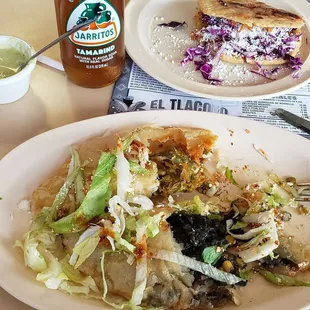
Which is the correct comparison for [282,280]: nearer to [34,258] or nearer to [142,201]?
[142,201]

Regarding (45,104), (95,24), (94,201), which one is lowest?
(45,104)

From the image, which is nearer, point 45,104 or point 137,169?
point 137,169

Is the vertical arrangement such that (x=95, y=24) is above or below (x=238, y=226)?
above

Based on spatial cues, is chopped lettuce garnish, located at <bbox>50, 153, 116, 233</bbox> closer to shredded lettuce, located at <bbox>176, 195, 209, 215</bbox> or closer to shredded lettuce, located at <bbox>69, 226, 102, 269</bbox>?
shredded lettuce, located at <bbox>69, 226, 102, 269</bbox>

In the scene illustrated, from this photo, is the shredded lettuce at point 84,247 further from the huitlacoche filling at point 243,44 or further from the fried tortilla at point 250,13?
the fried tortilla at point 250,13

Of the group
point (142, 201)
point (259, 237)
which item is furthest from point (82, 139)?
point (259, 237)

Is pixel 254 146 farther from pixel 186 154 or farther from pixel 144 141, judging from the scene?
pixel 144 141

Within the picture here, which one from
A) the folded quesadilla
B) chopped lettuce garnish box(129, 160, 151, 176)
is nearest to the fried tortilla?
the folded quesadilla
